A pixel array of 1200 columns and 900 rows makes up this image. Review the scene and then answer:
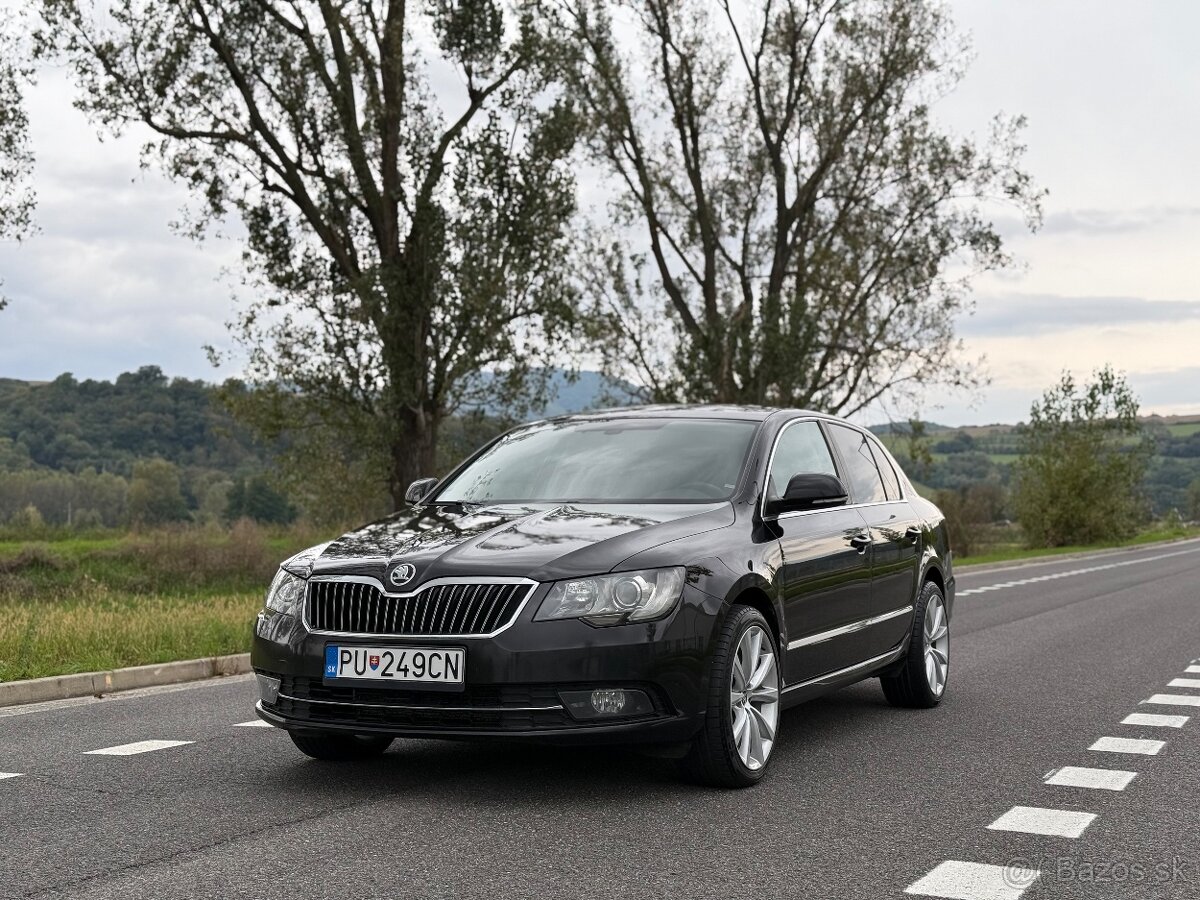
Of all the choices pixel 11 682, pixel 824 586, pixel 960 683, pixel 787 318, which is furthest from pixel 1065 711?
pixel 787 318

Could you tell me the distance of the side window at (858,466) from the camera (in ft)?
27.5

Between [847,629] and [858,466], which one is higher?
[858,466]

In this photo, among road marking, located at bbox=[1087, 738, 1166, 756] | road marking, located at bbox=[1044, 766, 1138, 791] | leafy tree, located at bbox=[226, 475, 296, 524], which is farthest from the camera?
leafy tree, located at bbox=[226, 475, 296, 524]

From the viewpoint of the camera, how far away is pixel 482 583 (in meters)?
5.75

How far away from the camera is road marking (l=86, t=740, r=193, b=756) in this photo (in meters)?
7.29

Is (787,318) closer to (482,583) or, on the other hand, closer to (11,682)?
(11,682)

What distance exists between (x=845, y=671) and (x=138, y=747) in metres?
3.66

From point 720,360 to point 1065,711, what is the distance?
29545mm

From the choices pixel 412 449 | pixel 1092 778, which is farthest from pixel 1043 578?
pixel 1092 778

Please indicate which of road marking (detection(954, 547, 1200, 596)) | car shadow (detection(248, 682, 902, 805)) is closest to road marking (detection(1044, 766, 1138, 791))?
car shadow (detection(248, 682, 902, 805))

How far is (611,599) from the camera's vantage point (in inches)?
225

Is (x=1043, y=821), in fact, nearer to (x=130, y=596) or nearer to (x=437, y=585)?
(x=437, y=585)

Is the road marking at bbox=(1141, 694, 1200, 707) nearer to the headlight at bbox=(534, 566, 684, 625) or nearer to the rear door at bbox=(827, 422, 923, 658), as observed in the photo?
the rear door at bbox=(827, 422, 923, 658)

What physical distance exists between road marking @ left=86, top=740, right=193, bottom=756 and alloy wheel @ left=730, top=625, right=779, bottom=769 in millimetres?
3064
